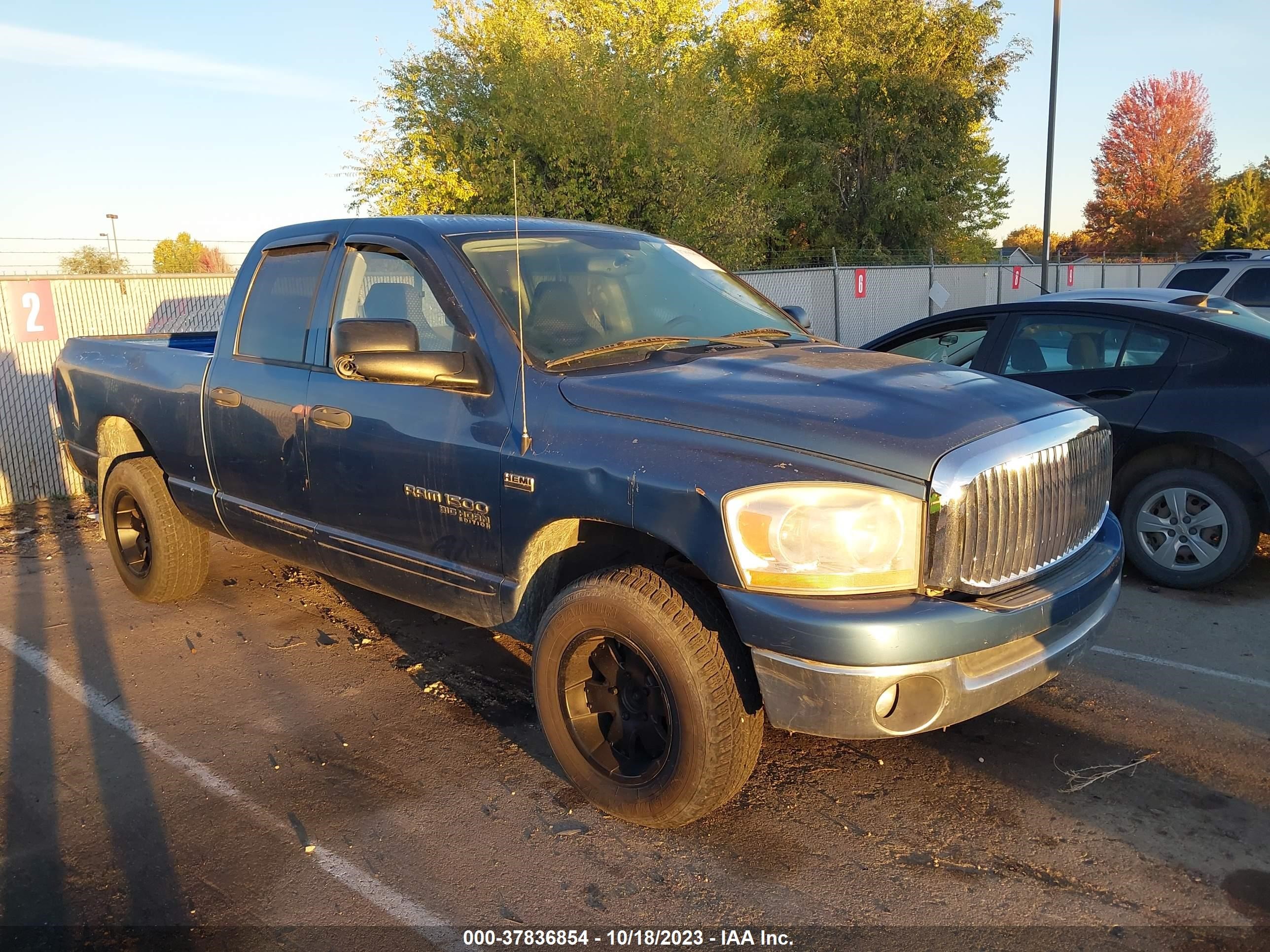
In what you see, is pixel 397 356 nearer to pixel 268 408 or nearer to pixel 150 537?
pixel 268 408

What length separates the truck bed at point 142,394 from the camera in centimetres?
504

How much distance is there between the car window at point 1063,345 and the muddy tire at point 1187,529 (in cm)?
86

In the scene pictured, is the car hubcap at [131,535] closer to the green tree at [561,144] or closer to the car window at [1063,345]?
the car window at [1063,345]

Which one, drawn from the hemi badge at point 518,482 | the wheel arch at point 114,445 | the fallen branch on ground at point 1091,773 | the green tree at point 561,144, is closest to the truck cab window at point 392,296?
the hemi badge at point 518,482

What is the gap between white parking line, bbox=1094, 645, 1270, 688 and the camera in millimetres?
4312

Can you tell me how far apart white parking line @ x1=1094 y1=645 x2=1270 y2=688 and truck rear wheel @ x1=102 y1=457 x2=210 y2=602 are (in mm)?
4813

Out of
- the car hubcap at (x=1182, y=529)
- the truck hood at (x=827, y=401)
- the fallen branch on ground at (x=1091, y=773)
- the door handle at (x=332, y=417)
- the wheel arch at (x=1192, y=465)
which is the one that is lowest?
the fallen branch on ground at (x=1091, y=773)

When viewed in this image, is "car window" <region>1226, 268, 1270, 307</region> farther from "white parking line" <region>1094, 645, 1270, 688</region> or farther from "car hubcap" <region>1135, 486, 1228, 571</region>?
"white parking line" <region>1094, 645, 1270, 688</region>

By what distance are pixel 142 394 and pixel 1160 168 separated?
52.7 m

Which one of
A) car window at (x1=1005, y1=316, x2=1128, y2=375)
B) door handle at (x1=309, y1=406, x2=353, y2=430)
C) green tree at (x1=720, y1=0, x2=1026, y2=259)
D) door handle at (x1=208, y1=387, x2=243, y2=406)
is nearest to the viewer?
door handle at (x1=309, y1=406, x2=353, y2=430)

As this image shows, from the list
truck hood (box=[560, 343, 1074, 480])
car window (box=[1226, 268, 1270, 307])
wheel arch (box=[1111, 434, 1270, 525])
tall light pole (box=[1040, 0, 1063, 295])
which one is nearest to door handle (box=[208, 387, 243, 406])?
truck hood (box=[560, 343, 1074, 480])

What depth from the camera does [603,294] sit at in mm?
3967

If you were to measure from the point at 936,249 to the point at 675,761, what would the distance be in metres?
31.7

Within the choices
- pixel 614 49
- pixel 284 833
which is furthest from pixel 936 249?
pixel 284 833
